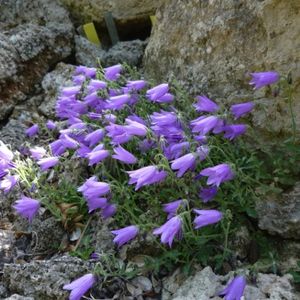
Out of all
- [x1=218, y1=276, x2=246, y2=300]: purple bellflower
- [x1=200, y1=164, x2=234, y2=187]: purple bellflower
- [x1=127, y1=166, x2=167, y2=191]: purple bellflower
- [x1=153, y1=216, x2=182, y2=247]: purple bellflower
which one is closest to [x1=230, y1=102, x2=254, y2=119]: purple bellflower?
[x1=200, y1=164, x2=234, y2=187]: purple bellflower

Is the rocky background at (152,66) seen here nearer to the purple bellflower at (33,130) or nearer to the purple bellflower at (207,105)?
the purple bellflower at (33,130)

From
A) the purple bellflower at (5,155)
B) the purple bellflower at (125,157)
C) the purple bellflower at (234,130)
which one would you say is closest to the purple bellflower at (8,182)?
the purple bellflower at (5,155)

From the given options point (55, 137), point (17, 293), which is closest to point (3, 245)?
point (17, 293)

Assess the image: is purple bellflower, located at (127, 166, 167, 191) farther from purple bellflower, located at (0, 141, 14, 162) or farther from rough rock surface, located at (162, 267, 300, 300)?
purple bellflower, located at (0, 141, 14, 162)

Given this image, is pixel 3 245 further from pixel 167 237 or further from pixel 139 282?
pixel 167 237

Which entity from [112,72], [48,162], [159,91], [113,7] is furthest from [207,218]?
[113,7]

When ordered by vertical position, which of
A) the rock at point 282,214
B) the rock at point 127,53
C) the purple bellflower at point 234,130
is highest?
the rock at point 127,53
